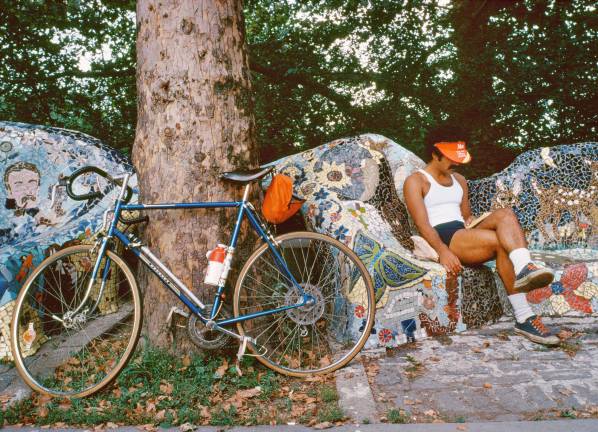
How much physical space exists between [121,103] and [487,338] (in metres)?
7.43

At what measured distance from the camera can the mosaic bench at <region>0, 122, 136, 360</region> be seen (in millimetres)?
4918

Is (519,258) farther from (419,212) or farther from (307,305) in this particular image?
(307,305)

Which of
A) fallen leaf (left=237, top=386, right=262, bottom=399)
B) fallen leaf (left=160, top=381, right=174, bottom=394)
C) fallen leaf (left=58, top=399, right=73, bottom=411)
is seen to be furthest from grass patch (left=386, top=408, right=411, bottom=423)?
fallen leaf (left=58, top=399, right=73, bottom=411)

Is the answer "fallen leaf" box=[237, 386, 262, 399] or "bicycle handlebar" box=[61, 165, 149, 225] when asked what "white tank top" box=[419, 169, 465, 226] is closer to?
"fallen leaf" box=[237, 386, 262, 399]

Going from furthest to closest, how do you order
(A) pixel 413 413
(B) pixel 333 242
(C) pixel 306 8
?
(C) pixel 306 8 → (B) pixel 333 242 → (A) pixel 413 413

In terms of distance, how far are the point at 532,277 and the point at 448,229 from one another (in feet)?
3.17

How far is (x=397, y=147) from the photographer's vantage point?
5.46 meters

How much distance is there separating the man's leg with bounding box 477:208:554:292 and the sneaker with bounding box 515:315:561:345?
1.06 feet

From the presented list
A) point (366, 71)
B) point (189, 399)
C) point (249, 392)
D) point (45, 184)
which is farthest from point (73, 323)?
Answer: point (366, 71)

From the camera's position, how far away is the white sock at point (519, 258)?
3.85 metres

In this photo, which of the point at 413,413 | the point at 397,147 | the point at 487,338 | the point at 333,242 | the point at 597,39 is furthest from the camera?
the point at 597,39

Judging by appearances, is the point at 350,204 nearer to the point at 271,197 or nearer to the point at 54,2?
the point at 271,197

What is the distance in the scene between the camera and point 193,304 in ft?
11.2

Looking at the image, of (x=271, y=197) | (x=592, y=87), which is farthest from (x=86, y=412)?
(x=592, y=87)
